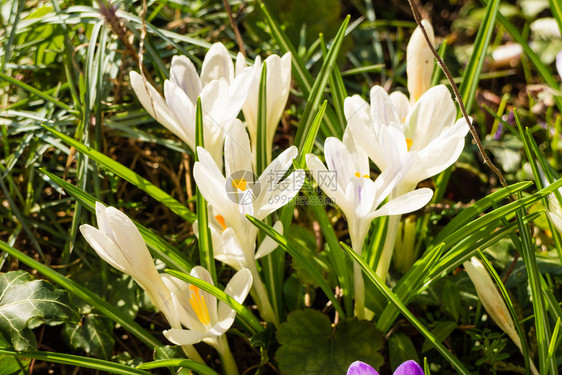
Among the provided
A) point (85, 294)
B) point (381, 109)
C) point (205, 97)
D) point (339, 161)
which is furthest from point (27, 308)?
point (381, 109)

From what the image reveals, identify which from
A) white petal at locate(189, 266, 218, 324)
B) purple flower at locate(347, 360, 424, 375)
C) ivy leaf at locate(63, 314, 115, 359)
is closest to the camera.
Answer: purple flower at locate(347, 360, 424, 375)

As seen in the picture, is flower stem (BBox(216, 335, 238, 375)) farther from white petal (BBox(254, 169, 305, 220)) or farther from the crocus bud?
the crocus bud

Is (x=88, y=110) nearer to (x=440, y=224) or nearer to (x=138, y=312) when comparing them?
(x=138, y=312)

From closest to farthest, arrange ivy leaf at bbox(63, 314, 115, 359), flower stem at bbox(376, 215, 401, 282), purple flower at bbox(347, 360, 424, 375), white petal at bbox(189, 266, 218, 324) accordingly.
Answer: purple flower at bbox(347, 360, 424, 375), white petal at bbox(189, 266, 218, 324), flower stem at bbox(376, 215, 401, 282), ivy leaf at bbox(63, 314, 115, 359)

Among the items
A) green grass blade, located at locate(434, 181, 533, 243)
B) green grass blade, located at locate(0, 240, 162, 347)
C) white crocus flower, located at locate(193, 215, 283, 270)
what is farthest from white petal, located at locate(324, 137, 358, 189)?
green grass blade, located at locate(0, 240, 162, 347)

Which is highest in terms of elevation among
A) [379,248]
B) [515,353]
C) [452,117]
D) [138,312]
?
[452,117]

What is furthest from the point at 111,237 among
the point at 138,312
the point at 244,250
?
the point at 138,312

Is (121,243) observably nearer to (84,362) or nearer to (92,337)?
(84,362)
